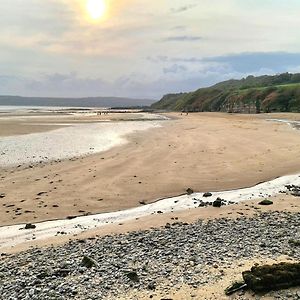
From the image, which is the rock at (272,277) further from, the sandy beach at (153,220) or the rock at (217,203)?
the rock at (217,203)

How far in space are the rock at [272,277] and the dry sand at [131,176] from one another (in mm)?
9002

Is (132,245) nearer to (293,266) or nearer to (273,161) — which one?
(293,266)

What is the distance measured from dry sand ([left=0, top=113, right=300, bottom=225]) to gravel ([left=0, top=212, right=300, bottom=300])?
15.2 feet

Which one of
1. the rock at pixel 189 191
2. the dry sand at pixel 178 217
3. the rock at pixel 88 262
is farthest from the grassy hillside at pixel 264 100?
the rock at pixel 88 262

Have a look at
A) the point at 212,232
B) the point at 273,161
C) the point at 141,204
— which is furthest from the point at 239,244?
the point at 273,161

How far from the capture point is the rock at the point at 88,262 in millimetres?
9953

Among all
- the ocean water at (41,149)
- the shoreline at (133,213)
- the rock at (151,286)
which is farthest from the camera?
the ocean water at (41,149)

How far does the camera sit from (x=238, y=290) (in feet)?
27.4

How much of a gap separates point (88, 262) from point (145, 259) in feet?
4.58

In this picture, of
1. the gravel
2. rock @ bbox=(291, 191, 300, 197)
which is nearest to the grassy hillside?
rock @ bbox=(291, 191, 300, 197)

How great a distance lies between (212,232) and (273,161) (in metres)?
14.7

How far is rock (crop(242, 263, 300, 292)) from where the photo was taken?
26.6 ft

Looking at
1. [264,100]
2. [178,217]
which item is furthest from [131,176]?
[264,100]

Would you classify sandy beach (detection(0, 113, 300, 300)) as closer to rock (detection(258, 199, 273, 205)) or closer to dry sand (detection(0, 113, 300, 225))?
dry sand (detection(0, 113, 300, 225))
